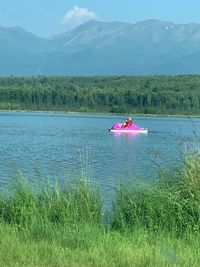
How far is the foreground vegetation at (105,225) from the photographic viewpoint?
7.89 metres

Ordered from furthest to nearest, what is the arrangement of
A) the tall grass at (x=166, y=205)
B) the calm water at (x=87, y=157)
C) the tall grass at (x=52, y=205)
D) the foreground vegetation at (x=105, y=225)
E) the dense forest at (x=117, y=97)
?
the dense forest at (x=117, y=97) < the calm water at (x=87, y=157) < the tall grass at (x=52, y=205) < the tall grass at (x=166, y=205) < the foreground vegetation at (x=105, y=225)

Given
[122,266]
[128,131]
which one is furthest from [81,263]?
[128,131]

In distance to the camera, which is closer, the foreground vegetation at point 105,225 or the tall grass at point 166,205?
the foreground vegetation at point 105,225

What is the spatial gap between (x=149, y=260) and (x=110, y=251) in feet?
1.95

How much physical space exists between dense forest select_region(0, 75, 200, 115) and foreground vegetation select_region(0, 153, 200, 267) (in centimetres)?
10756

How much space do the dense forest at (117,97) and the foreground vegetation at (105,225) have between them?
353 feet

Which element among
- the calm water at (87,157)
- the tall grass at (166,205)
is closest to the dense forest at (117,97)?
the calm water at (87,157)

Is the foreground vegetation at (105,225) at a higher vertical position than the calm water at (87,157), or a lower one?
higher

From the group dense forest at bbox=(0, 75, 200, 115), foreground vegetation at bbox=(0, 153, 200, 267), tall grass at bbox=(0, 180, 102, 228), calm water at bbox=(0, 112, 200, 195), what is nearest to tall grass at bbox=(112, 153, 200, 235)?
foreground vegetation at bbox=(0, 153, 200, 267)

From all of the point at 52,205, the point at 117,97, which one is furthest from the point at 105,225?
the point at 117,97

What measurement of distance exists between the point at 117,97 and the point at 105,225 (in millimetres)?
116865

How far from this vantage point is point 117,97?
127062 millimetres

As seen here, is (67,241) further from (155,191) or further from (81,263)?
(155,191)

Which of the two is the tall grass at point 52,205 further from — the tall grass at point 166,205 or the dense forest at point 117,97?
the dense forest at point 117,97
